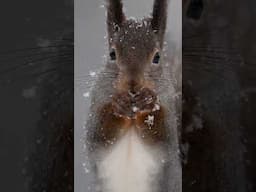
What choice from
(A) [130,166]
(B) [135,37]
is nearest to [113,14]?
(B) [135,37]

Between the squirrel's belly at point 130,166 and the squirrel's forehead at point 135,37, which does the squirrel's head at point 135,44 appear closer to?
the squirrel's forehead at point 135,37

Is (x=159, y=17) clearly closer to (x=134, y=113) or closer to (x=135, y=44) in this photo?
(x=135, y=44)

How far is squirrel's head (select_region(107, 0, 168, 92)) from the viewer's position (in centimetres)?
112

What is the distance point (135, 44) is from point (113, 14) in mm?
71

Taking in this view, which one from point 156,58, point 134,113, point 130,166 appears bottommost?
point 130,166

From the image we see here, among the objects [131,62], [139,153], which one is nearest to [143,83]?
[131,62]

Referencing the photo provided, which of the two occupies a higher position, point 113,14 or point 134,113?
point 113,14

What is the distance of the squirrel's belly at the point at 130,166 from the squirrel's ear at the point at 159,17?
0.68ft

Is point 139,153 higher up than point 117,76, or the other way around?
point 117,76

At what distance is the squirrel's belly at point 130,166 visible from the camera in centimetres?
119

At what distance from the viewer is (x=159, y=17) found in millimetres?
1114

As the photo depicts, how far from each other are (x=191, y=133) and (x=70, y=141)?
228 mm

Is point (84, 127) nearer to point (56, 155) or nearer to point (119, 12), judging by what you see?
point (56, 155)

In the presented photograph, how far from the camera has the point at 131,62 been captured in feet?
3.73
